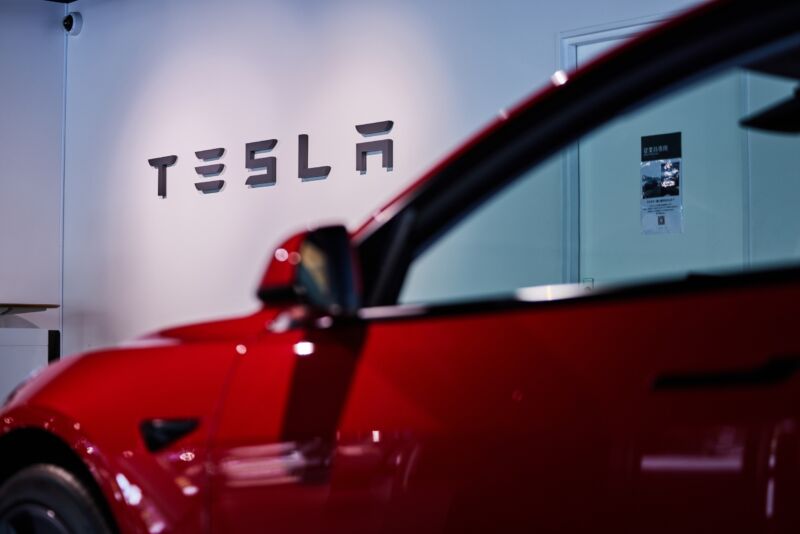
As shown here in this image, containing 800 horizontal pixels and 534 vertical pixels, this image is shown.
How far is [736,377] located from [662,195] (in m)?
4.30

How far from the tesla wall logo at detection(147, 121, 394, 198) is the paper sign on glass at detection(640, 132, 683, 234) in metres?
1.50

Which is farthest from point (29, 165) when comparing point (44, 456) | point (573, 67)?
point (44, 456)

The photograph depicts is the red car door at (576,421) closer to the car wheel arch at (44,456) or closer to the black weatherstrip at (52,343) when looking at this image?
the car wheel arch at (44,456)

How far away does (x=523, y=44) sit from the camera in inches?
225

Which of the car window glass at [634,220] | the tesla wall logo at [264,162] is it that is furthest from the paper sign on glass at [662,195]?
the tesla wall logo at [264,162]

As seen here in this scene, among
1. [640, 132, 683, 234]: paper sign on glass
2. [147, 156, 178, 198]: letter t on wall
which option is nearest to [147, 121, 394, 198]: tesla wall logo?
[147, 156, 178, 198]: letter t on wall

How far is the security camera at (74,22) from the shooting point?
26.3 feet

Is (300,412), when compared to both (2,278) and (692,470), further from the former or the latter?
(2,278)

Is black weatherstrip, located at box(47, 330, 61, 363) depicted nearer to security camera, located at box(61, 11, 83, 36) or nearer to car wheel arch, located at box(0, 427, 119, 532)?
security camera, located at box(61, 11, 83, 36)

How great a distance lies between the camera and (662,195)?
5.30 m

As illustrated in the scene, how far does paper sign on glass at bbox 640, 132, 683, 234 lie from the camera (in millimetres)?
5207

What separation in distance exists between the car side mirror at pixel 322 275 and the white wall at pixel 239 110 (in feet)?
13.8

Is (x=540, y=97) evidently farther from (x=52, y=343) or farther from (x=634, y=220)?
(x=52, y=343)

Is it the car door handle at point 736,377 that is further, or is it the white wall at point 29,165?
the white wall at point 29,165
